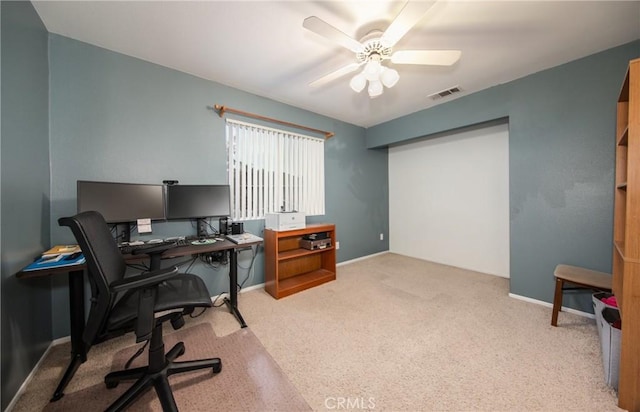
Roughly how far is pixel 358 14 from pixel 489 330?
2750 millimetres

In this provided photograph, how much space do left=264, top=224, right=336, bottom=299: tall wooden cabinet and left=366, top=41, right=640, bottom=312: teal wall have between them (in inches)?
86.6

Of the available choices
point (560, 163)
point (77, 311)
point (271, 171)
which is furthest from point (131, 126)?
point (560, 163)

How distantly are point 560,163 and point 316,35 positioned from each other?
2.69 metres

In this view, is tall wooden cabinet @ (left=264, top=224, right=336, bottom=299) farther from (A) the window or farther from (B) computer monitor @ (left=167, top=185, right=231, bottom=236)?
(B) computer monitor @ (left=167, top=185, right=231, bottom=236)

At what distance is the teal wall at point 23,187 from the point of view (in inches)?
48.8

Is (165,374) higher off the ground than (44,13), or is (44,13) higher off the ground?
(44,13)

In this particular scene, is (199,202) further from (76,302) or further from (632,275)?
(632,275)

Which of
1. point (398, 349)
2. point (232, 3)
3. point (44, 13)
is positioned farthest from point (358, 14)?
point (398, 349)

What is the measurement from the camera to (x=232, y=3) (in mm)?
1499

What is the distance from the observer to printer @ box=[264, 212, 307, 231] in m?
2.65

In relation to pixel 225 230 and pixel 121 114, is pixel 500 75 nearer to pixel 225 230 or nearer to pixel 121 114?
pixel 225 230

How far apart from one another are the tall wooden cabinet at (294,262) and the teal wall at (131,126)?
0.87 ft

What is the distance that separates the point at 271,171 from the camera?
2967mm

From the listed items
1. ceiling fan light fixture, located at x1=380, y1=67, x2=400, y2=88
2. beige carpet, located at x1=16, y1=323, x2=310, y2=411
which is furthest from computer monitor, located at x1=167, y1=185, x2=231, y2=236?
ceiling fan light fixture, located at x1=380, y1=67, x2=400, y2=88
